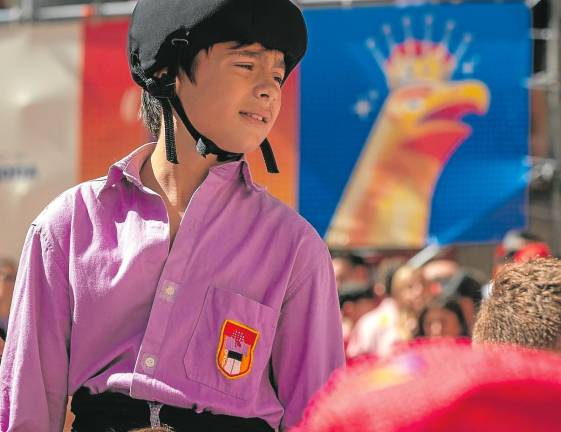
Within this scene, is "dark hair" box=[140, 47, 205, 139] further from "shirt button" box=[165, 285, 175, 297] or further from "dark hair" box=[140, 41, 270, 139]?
"shirt button" box=[165, 285, 175, 297]

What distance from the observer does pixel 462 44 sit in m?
6.93

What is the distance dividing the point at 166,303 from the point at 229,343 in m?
0.15

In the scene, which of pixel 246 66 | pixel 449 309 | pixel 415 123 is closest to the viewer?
pixel 246 66

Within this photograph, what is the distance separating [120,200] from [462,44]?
193 inches

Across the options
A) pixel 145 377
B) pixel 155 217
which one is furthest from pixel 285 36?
pixel 145 377

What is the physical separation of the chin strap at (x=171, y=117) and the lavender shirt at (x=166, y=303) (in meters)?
0.04

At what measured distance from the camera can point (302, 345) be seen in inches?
89.4

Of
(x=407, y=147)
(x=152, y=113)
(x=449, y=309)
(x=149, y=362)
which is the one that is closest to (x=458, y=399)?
(x=149, y=362)

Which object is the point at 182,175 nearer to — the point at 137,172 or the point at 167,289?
the point at 137,172

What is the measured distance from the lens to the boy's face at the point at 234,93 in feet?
7.41

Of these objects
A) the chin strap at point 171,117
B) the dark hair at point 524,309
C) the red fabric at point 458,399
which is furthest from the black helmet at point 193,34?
the red fabric at point 458,399

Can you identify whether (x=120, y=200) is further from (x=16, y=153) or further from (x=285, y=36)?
(x=16, y=153)

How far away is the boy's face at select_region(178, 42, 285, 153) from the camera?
7.41 ft

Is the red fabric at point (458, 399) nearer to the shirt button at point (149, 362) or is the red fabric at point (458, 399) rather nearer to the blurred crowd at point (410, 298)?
the shirt button at point (149, 362)
